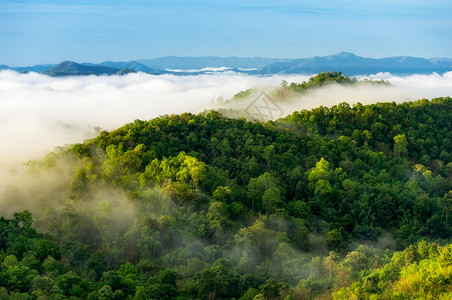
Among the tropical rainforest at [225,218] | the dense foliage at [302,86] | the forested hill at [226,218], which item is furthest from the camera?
the dense foliage at [302,86]

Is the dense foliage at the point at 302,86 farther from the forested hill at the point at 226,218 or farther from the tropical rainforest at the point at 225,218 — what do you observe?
the forested hill at the point at 226,218

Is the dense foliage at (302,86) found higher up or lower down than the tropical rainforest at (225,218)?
higher up

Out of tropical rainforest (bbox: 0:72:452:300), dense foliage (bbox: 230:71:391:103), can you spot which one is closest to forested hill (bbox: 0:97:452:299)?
tropical rainforest (bbox: 0:72:452:300)

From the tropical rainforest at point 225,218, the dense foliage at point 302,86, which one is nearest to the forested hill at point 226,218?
the tropical rainforest at point 225,218

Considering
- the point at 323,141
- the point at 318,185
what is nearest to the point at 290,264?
the point at 318,185

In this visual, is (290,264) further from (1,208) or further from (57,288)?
(1,208)

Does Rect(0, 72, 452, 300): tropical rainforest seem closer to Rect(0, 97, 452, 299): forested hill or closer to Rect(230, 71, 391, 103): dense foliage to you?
Rect(0, 97, 452, 299): forested hill
